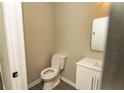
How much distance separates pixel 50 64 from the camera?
2.70 metres

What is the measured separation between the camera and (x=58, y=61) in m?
2.44

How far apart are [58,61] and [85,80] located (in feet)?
2.68

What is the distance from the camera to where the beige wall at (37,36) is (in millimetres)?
2094

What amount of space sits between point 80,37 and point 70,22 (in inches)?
14.8

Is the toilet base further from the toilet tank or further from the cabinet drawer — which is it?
the cabinet drawer

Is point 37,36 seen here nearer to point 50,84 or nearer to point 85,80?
point 50,84

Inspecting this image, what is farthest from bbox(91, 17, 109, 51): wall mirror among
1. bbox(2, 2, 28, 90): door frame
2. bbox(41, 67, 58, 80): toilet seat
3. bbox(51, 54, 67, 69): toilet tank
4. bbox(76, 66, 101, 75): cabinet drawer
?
bbox(2, 2, 28, 90): door frame

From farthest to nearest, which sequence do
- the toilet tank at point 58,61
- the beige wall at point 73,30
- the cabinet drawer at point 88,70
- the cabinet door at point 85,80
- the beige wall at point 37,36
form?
the toilet tank at point 58,61, the beige wall at point 37,36, the beige wall at point 73,30, the cabinet door at point 85,80, the cabinet drawer at point 88,70

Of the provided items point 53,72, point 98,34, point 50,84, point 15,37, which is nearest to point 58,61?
point 53,72

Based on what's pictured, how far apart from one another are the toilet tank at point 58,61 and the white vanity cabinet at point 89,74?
588 millimetres

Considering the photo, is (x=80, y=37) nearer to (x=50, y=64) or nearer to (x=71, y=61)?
(x=71, y=61)

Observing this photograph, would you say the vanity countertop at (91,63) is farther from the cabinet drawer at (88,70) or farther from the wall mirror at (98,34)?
the wall mirror at (98,34)

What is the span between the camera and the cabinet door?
176 cm

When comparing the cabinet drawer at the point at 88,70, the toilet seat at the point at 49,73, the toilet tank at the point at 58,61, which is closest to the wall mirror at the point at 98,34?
the cabinet drawer at the point at 88,70
